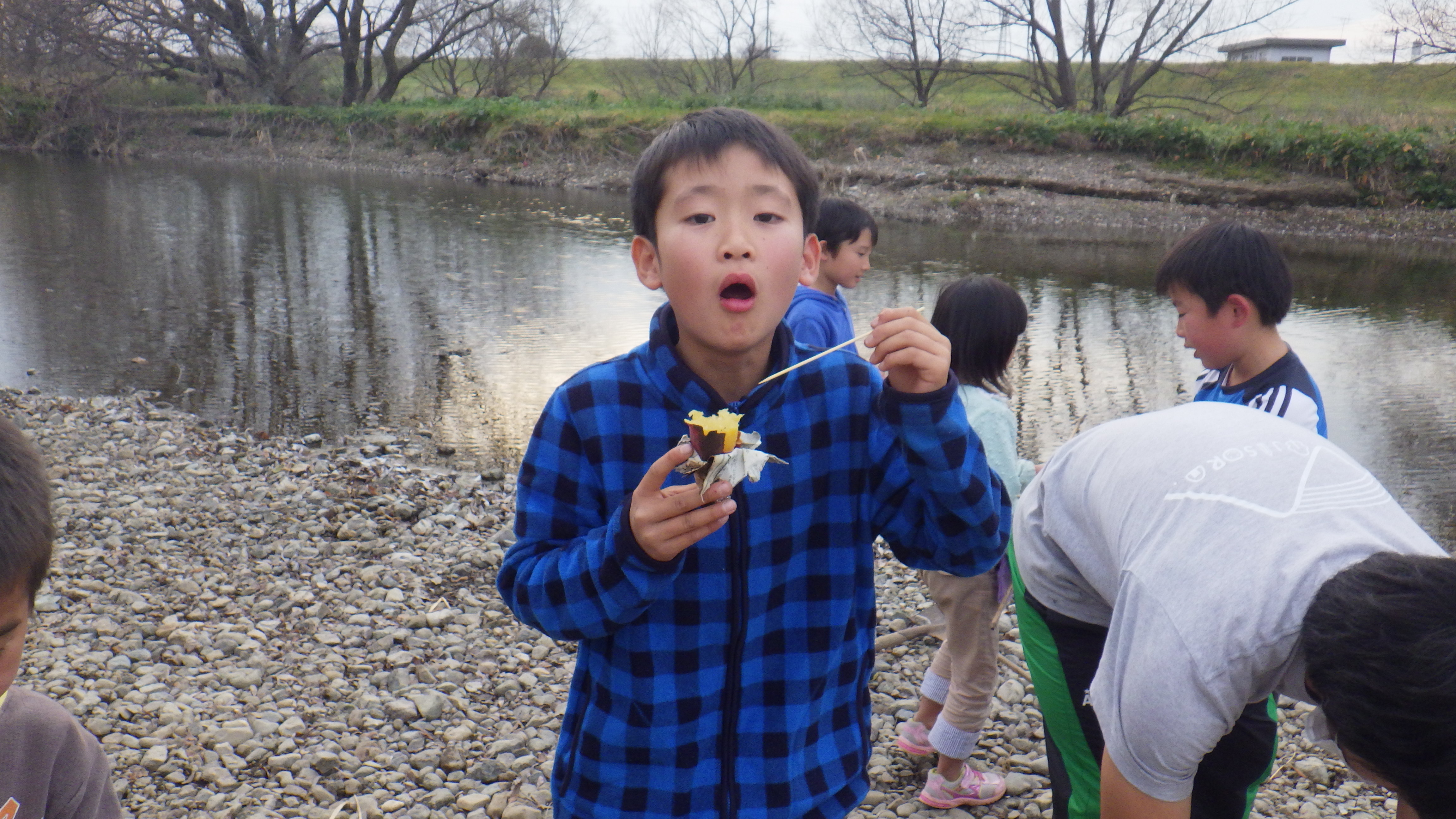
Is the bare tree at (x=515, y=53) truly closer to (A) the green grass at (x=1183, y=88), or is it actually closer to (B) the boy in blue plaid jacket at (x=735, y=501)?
(A) the green grass at (x=1183, y=88)

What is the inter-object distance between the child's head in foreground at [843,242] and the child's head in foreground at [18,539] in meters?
3.25

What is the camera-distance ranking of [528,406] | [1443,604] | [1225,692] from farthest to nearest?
[528,406] → [1225,692] → [1443,604]

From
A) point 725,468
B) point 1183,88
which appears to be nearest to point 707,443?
point 725,468

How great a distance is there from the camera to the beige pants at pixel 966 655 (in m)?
3.05

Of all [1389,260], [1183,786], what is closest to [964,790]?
[1183,786]

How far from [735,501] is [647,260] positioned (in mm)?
487

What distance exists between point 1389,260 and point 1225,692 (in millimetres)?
16789

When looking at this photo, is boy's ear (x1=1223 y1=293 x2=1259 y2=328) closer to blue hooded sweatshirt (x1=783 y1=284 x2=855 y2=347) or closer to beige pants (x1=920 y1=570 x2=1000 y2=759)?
beige pants (x1=920 y1=570 x2=1000 y2=759)

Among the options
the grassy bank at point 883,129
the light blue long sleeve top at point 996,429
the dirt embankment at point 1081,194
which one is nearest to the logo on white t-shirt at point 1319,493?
the light blue long sleeve top at point 996,429

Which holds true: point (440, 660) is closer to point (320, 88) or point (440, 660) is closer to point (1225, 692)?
point (1225, 692)

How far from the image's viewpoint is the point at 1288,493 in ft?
5.20

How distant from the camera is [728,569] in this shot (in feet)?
5.59

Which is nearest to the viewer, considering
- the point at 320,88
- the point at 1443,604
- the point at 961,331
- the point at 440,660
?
the point at 1443,604

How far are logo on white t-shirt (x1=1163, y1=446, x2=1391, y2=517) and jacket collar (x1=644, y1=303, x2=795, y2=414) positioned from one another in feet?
2.22
